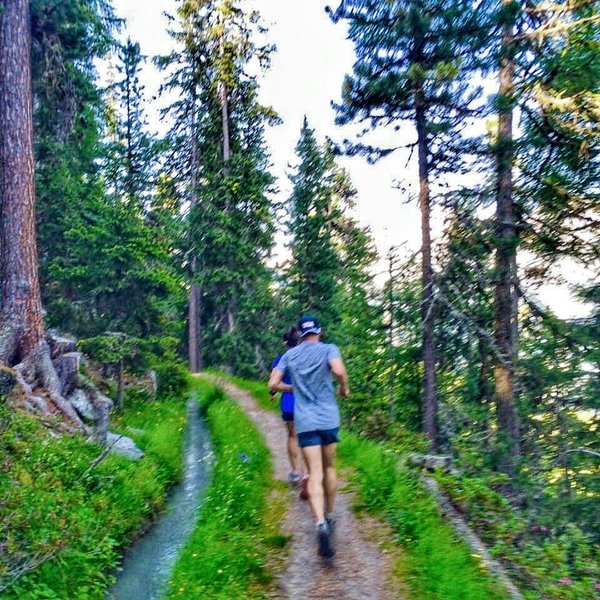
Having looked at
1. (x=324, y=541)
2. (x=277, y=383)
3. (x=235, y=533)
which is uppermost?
(x=277, y=383)

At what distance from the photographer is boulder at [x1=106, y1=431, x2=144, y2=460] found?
9969 mm

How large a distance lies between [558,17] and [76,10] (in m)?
10.7

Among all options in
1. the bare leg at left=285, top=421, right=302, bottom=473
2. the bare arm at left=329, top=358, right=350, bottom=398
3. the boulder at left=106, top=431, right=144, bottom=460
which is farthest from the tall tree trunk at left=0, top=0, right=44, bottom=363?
the bare arm at left=329, top=358, right=350, bottom=398

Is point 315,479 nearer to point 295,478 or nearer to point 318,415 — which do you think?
point 318,415

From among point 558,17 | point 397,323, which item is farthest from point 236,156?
point 558,17

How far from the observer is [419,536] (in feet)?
19.6

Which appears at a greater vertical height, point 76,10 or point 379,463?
point 76,10

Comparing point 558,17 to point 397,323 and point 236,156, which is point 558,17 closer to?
point 397,323

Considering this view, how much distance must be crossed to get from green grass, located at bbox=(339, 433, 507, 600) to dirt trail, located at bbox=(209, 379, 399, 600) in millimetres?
266

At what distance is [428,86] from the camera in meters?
12.3

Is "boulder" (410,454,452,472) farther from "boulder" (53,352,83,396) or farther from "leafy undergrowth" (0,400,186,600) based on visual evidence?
"boulder" (53,352,83,396)

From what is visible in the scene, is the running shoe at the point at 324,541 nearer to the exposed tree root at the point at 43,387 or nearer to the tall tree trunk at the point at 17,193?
the exposed tree root at the point at 43,387

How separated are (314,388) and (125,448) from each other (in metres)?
5.89

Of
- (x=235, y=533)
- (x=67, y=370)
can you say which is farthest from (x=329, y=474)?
(x=67, y=370)
